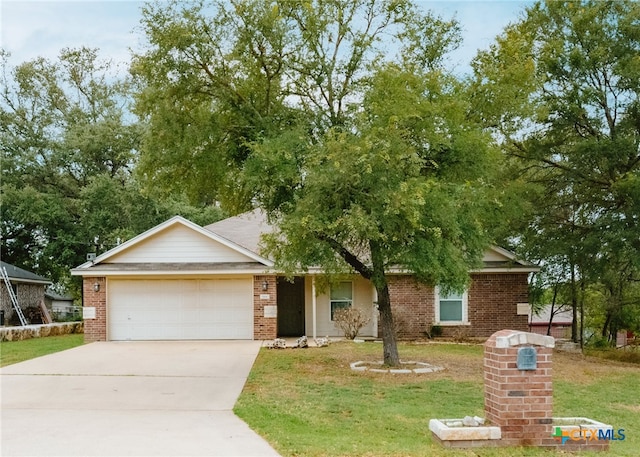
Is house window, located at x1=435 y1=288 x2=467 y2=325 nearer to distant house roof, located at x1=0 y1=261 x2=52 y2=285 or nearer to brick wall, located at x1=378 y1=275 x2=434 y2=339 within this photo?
brick wall, located at x1=378 y1=275 x2=434 y2=339

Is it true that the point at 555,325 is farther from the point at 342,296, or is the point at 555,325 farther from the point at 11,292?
the point at 11,292

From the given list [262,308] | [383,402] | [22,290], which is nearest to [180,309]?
[262,308]

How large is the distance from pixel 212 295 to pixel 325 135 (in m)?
9.96

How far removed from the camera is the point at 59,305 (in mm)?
39656

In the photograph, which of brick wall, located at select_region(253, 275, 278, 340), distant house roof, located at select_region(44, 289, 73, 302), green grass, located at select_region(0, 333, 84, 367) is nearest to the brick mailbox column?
green grass, located at select_region(0, 333, 84, 367)

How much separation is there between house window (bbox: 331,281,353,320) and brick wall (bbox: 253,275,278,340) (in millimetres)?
2505

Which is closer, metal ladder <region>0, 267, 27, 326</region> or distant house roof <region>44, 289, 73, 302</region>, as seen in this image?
metal ladder <region>0, 267, 27, 326</region>

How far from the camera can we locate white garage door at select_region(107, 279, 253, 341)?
854 inches

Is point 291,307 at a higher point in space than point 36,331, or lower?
higher

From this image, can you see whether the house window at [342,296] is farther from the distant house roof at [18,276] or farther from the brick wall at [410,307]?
the distant house roof at [18,276]

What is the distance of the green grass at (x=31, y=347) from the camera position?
1673 cm

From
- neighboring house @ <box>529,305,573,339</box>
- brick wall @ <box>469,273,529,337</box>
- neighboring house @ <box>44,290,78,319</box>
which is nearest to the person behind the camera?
brick wall @ <box>469,273,529,337</box>

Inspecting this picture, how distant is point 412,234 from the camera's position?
12.7 meters

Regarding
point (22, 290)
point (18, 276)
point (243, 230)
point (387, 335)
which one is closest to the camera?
point (387, 335)
